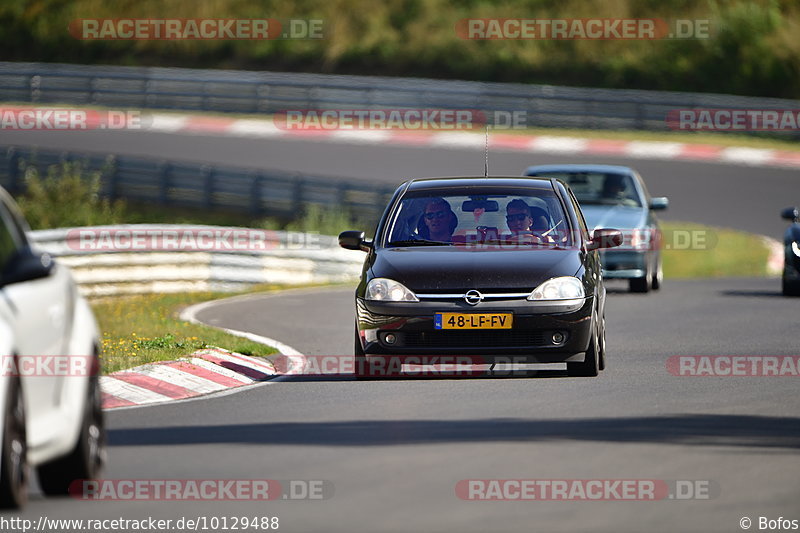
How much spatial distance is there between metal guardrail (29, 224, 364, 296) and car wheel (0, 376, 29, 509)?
1481 cm

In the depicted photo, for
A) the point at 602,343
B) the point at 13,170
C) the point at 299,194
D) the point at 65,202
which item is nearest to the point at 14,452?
the point at 602,343

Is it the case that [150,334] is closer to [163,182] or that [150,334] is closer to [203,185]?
[203,185]

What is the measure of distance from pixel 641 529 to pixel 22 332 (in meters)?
2.80

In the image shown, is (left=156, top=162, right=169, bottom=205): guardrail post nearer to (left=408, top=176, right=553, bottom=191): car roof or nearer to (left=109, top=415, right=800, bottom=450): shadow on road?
(left=408, top=176, right=553, bottom=191): car roof

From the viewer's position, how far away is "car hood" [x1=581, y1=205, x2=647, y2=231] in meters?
22.8

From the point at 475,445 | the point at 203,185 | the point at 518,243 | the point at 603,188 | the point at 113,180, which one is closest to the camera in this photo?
the point at 475,445

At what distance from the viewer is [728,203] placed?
1419 inches

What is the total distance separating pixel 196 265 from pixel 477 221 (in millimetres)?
11085

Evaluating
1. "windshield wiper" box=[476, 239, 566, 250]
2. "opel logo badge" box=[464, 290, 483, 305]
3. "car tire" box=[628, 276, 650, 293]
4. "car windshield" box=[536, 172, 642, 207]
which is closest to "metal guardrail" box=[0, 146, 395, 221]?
"car windshield" box=[536, 172, 642, 207]

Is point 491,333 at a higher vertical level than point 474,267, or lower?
lower

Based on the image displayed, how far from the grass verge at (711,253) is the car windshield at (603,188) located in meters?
8.29

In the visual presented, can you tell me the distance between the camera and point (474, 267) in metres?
13.4

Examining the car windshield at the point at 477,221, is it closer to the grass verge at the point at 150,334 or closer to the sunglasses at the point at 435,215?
the sunglasses at the point at 435,215

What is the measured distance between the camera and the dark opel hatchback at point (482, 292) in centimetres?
1323
